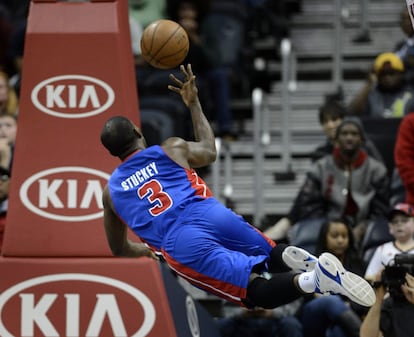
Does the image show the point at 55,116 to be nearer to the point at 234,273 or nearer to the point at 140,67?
the point at 234,273

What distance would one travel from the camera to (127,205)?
8.66 m

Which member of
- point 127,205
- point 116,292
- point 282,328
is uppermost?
point 127,205

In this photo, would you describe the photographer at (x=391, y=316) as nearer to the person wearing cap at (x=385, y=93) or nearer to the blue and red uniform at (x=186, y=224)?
the blue and red uniform at (x=186, y=224)

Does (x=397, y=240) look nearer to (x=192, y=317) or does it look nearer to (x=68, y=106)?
(x=192, y=317)

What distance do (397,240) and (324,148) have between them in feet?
6.66

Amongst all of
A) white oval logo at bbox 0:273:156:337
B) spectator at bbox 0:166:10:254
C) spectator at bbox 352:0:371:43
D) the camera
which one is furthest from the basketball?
spectator at bbox 352:0:371:43

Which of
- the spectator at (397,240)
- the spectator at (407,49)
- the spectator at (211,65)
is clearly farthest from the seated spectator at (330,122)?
the spectator at (397,240)

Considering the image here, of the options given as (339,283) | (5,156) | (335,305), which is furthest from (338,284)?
(5,156)

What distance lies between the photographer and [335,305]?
1027 centimetres

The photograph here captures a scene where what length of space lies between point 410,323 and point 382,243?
1580mm

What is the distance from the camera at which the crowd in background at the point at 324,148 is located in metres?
10.3

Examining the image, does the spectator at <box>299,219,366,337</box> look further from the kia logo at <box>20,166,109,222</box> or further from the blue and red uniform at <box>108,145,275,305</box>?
the kia logo at <box>20,166,109,222</box>

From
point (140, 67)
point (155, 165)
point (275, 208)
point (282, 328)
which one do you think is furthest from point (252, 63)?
point (155, 165)

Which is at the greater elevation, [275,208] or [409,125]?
[409,125]
